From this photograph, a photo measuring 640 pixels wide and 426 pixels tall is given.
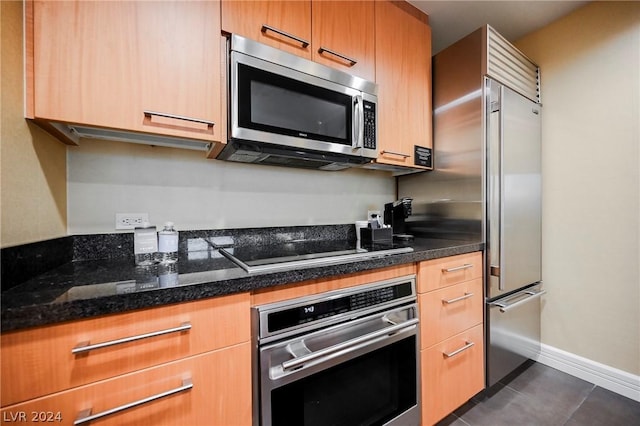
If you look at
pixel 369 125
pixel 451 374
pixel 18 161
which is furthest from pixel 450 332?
pixel 18 161

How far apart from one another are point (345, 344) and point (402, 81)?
1.52 m

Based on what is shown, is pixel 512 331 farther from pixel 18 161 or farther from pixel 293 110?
pixel 18 161

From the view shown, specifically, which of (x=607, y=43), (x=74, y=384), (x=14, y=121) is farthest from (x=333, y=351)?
(x=607, y=43)

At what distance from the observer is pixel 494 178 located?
5.05 ft

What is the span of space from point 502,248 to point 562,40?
160cm

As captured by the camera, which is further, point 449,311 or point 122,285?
point 449,311

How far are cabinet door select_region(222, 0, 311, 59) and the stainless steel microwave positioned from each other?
0.06 metres

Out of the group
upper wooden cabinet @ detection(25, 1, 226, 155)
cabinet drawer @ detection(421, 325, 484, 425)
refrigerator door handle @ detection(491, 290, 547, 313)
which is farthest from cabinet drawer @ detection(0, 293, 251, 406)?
refrigerator door handle @ detection(491, 290, 547, 313)

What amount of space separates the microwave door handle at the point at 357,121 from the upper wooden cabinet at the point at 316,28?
19 cm

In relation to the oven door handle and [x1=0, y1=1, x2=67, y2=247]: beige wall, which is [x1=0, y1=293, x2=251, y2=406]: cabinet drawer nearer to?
the oven door handle

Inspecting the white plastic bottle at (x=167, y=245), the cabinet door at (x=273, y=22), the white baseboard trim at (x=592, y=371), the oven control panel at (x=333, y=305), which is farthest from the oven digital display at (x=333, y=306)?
the white baseboard trim at (x=592, y=371)

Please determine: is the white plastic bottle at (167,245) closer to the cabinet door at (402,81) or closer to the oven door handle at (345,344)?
the oven door handle at (345,344)

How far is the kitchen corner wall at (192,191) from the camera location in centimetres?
112

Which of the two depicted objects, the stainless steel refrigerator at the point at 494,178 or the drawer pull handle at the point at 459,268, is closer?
the drawer pull handle at the point at 459,268
